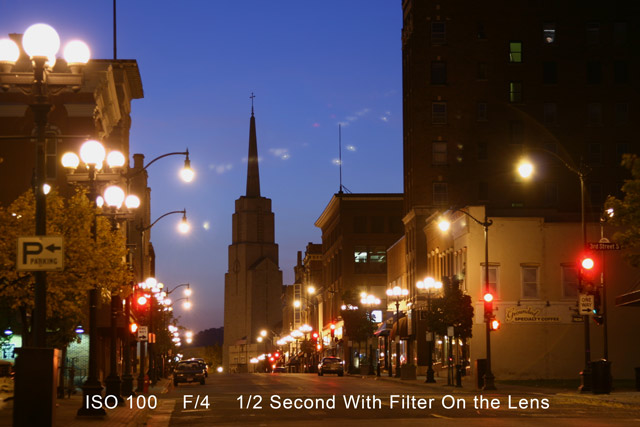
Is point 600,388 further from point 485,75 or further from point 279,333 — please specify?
point 279,333

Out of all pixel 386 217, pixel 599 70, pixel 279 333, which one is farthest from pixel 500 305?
pixel 279 333

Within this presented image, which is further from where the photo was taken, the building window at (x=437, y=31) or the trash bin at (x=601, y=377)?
the building window at (x=437, y=31)

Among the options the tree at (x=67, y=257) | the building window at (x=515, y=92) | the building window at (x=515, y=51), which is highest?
the building window at (x=515, y=51)

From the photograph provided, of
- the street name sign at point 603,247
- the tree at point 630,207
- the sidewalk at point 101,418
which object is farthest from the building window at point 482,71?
the sidewalk at point 101,418

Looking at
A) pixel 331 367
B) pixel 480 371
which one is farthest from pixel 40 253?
pixel 331 367

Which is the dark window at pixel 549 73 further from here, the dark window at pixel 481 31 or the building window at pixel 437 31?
the building window at pixel 437 31

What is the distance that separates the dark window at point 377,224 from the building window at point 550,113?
34.6 meters

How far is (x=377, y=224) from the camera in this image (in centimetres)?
11469

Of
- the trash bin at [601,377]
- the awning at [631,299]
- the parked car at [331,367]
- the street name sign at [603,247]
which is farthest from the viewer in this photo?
the parked car at [331,367]

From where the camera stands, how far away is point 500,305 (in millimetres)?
58219

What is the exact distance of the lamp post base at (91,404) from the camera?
76.0 ft

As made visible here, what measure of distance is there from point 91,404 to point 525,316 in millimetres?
39222

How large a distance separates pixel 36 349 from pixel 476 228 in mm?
45924

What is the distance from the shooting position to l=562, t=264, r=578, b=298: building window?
58719mm
